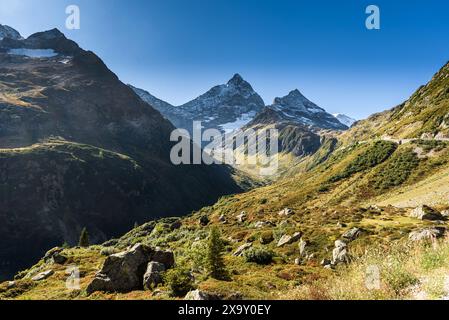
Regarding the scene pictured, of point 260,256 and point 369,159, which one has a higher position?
point 369,159

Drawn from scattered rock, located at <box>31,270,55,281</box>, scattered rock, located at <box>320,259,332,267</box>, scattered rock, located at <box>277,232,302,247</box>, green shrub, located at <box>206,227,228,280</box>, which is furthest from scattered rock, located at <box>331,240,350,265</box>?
scattered rock, located at <box>31,270,55,281</box>

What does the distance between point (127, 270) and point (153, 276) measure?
324 centimetres

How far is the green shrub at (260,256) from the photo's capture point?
43.2 m

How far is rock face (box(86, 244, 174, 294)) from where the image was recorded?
2977 centimetres

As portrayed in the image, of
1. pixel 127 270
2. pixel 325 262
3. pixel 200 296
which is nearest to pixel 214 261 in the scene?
pixel 127 270

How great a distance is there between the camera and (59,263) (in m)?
63.7

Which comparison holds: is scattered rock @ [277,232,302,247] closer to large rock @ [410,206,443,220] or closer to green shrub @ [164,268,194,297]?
large rock @ [410,206,443,220]

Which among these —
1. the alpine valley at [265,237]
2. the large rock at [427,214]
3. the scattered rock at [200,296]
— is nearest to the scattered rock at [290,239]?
the alpine valley at [265,237]

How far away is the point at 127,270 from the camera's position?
3019cm

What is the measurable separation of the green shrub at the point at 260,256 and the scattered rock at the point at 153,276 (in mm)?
17103

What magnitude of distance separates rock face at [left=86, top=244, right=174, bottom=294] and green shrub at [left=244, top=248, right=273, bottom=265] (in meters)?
14.1

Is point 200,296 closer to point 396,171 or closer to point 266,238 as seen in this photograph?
point 266,238
